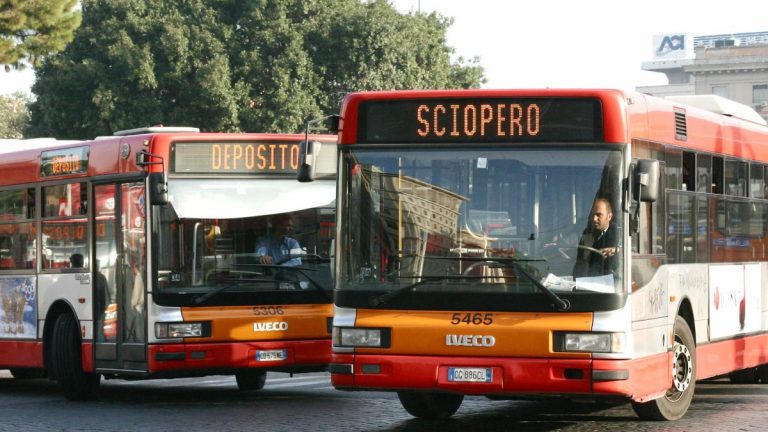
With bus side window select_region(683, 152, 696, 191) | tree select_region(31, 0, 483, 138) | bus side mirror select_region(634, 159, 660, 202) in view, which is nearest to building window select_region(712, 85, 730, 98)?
tree select_region(31, 0, 483, 138)

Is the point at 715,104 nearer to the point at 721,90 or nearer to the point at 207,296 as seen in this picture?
the point at 207,296

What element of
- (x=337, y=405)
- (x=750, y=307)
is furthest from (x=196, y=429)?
(x=750, y=307)

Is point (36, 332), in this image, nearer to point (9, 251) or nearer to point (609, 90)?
point (9, 251)

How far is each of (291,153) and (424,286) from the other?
4.37 meters

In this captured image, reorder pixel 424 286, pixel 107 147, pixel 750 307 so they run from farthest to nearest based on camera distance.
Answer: pixel 107 147 < pixel 750 307 < pixel 424 286

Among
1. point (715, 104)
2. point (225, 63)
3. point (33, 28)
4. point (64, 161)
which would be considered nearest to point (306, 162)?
point (715, 104)

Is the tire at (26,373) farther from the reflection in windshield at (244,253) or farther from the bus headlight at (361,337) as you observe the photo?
the bus headlight at (361,337)

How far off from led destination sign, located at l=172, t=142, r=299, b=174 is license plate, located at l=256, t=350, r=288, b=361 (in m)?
1.71

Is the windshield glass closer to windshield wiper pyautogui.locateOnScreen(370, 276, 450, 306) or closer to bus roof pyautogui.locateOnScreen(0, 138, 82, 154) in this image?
bus roof pyautogui.locateOnScreen(0, 138, 82, 154)

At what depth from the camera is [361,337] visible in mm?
10695

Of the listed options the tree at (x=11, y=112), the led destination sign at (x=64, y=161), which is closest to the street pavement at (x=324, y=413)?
the led destination sign at (x=64, y=161)

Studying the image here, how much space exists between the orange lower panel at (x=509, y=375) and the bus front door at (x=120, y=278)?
13.1 ft

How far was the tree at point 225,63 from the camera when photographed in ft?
168

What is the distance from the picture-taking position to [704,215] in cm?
1278
